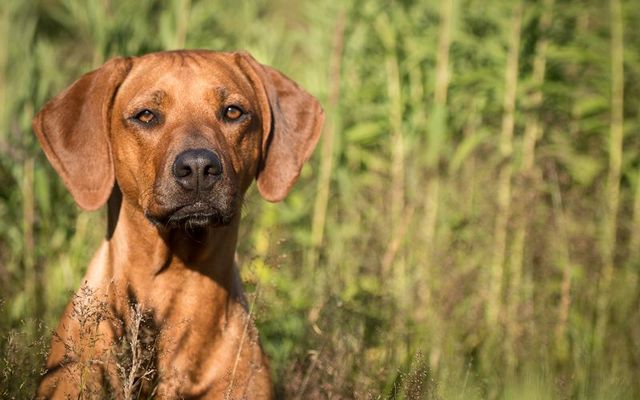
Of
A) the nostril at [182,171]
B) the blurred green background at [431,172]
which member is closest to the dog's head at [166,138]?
the nostril at [182,171]

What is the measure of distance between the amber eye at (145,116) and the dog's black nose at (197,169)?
365 millimetres

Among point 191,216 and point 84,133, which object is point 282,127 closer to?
point 191,216

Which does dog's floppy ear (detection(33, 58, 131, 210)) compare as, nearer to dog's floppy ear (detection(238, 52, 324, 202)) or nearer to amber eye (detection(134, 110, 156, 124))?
amber eye (detection(134, 110, 156, 124))

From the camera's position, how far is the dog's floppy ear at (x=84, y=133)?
409cm

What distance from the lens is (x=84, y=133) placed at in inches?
162

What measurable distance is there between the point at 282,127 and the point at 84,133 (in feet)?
3.08

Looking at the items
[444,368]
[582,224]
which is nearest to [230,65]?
[444,368]

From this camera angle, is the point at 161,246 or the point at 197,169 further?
the point at 161,246

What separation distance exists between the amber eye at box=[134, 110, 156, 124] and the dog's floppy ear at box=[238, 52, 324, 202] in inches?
23.8

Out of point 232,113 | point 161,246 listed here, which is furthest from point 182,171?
point 232,113

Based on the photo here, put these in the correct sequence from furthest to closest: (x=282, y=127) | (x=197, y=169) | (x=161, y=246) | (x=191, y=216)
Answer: (x=282, y=127), (x=161, y=246), (x=191, y=216), (x=197, y=169)

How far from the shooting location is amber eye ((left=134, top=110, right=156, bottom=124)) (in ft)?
13.3

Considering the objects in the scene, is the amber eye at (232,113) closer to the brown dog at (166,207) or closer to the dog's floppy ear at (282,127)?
the brown dog at (166,207)

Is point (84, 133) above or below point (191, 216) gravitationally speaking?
above
